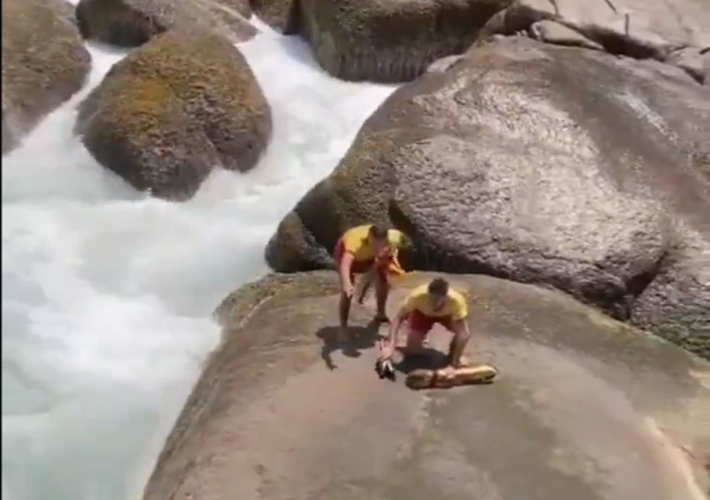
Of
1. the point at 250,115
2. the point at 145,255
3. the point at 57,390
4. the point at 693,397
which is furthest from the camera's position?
the point at 250,115

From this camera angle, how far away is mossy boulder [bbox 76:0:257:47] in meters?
12.0

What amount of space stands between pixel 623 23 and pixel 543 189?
368 centimetres

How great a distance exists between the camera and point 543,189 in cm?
855

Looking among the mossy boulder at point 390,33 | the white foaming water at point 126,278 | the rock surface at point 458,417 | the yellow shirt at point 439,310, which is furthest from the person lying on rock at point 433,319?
the mossy boulder at point 390,33

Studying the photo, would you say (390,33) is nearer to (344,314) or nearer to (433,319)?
(344,314)

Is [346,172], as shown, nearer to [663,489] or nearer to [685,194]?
[685,194]

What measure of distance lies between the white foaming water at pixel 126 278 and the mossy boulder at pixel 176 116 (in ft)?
0.59

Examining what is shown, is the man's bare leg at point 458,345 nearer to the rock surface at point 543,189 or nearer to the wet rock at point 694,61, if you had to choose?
the rock surface at point 543,189

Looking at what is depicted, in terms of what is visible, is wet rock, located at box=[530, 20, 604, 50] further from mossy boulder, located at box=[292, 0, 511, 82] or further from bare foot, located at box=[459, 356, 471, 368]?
Result: bare foot, located at box=[459, 356, 471, 368]

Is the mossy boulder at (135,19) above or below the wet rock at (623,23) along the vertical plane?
below

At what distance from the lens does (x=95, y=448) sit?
7070 mm

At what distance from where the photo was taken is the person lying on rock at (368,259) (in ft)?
Result: 22.6

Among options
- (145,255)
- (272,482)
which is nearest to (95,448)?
(272,482)

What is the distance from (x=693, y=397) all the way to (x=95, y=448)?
13.8 ft
